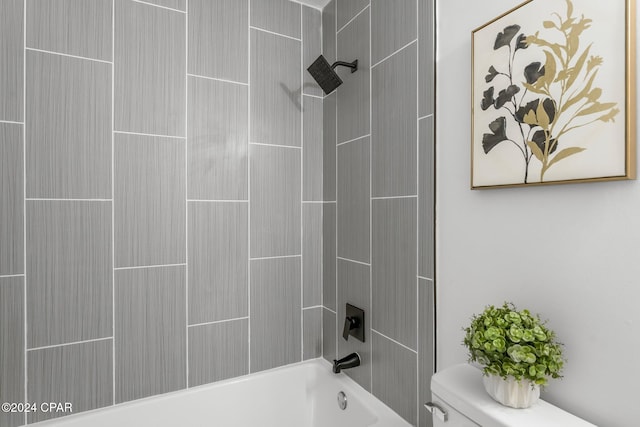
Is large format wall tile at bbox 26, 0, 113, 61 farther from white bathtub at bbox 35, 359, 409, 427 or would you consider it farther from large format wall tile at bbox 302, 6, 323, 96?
white bathtub at bbox 35, 359, 409, 427

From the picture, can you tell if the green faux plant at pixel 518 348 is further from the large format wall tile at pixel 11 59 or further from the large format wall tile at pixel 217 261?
the large format wall tile at pixel 11 59

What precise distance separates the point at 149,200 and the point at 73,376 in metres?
0.72

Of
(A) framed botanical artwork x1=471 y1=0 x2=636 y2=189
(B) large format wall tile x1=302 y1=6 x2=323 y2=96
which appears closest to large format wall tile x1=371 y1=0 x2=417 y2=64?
(A) framed botanical artwork x1=471 y1=0 x2=636 y2=189

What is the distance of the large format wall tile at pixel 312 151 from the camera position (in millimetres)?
1809

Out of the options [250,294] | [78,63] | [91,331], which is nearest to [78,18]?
[78,63]

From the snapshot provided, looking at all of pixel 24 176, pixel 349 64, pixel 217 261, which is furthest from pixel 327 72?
pixel 24 176

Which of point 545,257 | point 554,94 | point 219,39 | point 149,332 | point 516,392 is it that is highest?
point 219,39

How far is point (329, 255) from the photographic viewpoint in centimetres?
180

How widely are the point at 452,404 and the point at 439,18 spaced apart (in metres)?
1.16

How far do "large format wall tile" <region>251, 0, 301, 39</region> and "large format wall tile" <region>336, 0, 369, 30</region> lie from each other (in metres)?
0.23

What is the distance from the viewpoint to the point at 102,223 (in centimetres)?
137

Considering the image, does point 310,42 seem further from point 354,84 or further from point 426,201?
point 426,201

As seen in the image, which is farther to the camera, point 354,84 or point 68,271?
point 354,84

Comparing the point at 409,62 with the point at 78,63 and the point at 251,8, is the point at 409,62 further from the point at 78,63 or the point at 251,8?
the point at 78,63
